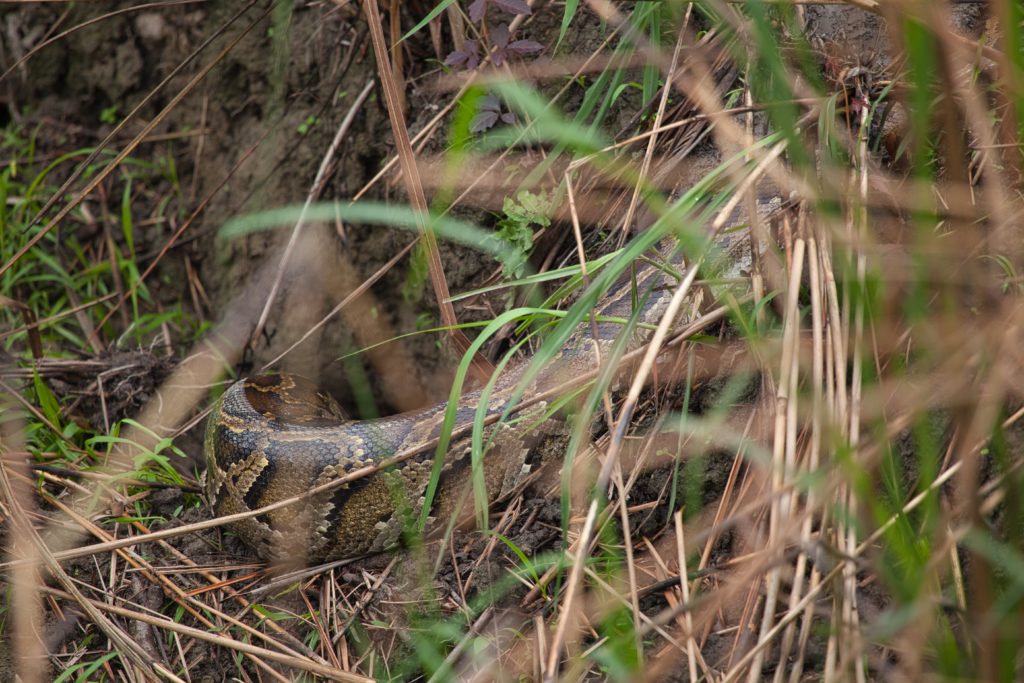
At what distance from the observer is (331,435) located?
3936mm

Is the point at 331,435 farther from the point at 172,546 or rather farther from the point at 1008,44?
the point at 1008,44

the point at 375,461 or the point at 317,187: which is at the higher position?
the point at 317,187

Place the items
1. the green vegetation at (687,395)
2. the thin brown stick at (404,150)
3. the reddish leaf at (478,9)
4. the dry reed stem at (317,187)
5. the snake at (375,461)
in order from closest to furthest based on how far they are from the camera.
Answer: the green vegetation at (687,395) < the thin brown stick at (404,150) < the reddish leaf at (478,9) < the snake at (375,461) < the dry reed stem at (317,187)

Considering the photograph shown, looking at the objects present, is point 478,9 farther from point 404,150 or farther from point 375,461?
point 375,461

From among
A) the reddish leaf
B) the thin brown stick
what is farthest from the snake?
the reddish leaf

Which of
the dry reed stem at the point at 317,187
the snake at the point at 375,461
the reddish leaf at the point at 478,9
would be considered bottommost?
the snake at the point at 375,461

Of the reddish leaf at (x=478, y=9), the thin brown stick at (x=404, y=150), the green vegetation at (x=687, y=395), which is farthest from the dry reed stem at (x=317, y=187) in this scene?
the thin brown stick at (x=404, y=150)

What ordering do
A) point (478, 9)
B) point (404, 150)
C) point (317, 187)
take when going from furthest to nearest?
point (317, 187), point (478, 9), point (404, 150)

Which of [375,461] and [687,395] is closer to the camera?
A: [687,395]

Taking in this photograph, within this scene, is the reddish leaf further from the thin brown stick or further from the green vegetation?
the thin brown stick

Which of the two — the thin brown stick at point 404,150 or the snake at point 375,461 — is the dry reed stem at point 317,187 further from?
the thin brown stick at point 404,150

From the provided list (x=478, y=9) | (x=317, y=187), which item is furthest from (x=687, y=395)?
(x=317, y=187)

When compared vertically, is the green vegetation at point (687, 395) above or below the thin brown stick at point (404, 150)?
below

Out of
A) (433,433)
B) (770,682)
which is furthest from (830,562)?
(433,433)
